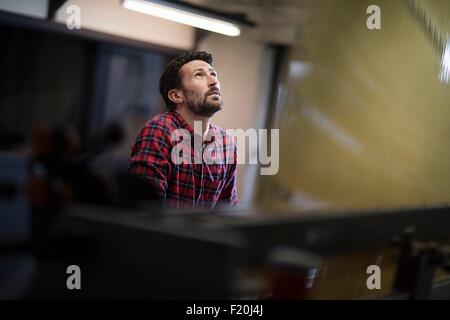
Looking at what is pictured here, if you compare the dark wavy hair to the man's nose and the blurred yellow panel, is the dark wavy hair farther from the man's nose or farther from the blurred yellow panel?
the blurred yellow panel

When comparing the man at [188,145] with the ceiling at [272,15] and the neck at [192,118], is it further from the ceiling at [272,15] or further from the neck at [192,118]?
the ceiling at [272,15]

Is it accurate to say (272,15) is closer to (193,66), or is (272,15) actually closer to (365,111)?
(193,66)

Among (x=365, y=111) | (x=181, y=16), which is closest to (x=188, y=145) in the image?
(x=181, y=16)

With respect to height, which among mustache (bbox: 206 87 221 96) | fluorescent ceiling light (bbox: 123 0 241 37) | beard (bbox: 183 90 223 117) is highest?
fluorescent ceiling light (bbox: 123 0 241 37)

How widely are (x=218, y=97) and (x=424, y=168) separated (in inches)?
32.4

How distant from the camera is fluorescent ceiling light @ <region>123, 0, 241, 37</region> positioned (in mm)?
921

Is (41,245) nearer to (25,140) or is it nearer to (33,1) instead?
(25,140)

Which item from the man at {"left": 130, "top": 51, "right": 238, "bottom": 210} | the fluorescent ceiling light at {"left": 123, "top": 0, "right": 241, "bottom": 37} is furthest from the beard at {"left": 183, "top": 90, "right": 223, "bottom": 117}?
the fluorescent ceiling light at {"left": 123, "top": 0, "right": 241, "bottom": 37}

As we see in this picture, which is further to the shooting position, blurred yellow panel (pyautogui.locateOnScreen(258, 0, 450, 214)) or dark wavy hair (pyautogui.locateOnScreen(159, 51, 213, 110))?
blurred yellow panel (pyautogui.locateOnScreen(258, 0, 450, 214))

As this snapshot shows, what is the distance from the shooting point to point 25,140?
0.83 metres

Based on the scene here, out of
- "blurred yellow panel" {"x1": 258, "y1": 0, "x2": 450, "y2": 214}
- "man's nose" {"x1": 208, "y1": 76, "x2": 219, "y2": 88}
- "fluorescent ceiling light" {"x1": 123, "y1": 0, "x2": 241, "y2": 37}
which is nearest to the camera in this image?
"fluorescent ceiling light" {"x1": 123, "y1": 0, "x2": 241, "y2": 37}

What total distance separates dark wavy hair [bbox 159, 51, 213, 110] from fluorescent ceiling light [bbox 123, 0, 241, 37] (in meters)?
0.05

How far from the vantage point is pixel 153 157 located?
98 centimetres
